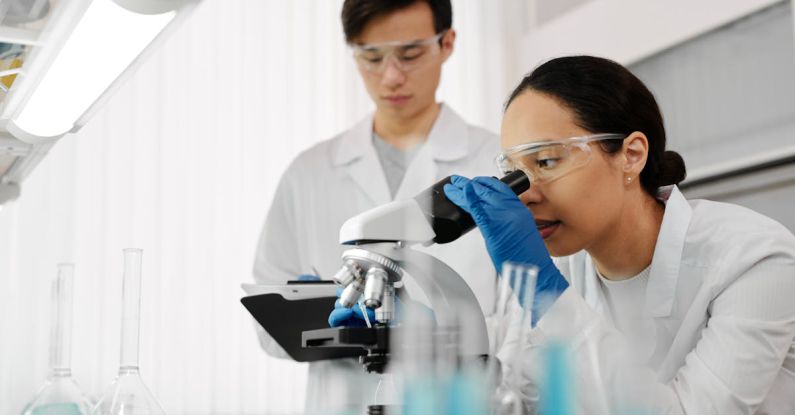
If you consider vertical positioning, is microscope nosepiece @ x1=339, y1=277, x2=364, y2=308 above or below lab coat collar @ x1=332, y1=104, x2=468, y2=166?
below

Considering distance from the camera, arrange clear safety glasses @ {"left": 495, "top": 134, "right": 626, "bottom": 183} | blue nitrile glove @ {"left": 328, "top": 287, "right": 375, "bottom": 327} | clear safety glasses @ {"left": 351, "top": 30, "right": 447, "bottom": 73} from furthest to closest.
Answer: clear safety glasses @ {"left": 351, "top": 30, "right": 447, "bottom": 73} → clear safety glasses @ {"left": 495, "top": 134, "right": 626, "bottom": 183} → blue nitrile glove @ {"left": 328, "top": 287, "right": 375, "bottom": 327}

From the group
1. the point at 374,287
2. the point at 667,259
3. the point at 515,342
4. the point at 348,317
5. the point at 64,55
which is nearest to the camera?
the point at 515,342

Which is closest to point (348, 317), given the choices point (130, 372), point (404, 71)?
point (130, 372)

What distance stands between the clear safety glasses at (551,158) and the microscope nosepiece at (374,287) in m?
0.52

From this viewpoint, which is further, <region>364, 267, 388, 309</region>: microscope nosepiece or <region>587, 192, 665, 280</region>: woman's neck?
<region>587, 192, 665, 280</region>: woman's neck

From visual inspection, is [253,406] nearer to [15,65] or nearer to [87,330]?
[87,330]

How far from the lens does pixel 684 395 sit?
4.53 ft

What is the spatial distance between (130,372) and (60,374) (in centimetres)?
14

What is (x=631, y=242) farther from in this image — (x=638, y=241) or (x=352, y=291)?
(x=352, y=291)

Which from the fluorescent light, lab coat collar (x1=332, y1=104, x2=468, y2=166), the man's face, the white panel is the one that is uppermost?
the white panel

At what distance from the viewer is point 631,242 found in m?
1.67

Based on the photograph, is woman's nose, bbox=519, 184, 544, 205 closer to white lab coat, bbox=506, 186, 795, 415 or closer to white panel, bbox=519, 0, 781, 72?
white lab coat, bbox=506, 186, 795, 415

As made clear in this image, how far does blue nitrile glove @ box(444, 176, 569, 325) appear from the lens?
132cm

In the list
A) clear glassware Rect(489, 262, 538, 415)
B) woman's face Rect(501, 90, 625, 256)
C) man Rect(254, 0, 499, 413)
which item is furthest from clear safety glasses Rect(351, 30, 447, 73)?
clear glassware Rect(489, 262, 538, 415)
